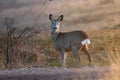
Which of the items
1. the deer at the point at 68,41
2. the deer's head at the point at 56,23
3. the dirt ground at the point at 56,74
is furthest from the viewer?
the deer's head at the point at 56,23

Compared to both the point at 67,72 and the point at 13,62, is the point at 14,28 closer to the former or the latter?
the point at 13,62

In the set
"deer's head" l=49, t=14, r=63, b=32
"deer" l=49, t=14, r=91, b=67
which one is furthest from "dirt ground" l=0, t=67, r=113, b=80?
"deer's head" l=49, t=14, r=63, b=32

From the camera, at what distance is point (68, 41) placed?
19906mm

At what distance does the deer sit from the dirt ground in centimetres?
272

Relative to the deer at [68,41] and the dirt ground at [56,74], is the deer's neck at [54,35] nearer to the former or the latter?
the deer at [68,41]

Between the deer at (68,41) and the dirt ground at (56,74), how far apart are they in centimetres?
272

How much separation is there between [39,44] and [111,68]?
352 inches

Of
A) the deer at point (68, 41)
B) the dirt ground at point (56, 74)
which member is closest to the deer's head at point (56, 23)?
the deer at point (68, 41)

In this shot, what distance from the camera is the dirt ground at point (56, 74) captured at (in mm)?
15005

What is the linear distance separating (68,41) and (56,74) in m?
4.32

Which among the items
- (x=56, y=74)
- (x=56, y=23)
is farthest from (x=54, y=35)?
(x=56, y=74)

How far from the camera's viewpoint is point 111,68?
16703 millimetres

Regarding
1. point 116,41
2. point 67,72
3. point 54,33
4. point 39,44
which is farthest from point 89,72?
point 116,41

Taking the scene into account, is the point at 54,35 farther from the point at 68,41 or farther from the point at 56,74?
the point at 56,74
